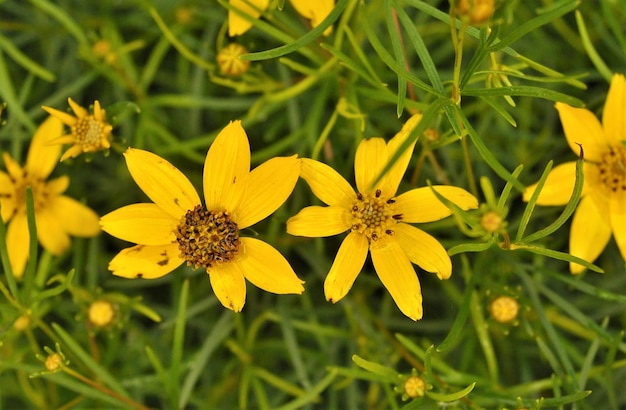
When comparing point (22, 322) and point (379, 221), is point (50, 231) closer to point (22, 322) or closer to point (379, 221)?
point (22, 322)

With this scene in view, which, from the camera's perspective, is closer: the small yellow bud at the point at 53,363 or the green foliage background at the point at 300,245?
the small yellow bud at the point at 53,363

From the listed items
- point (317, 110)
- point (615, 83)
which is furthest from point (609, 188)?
point (317, 110)

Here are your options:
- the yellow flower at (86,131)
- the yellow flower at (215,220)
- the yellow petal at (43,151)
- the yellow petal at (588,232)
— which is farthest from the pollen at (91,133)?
the yellow petal at (588,232)

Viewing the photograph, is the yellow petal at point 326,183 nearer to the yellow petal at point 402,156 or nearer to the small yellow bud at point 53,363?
the yellow petal at point 402,156

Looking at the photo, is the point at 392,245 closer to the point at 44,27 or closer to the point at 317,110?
the point at 317,110

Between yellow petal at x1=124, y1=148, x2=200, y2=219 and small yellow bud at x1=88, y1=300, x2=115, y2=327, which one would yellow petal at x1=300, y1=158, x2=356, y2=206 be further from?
small yellow bud at x1=88, y1=300, x2=115, y2=327

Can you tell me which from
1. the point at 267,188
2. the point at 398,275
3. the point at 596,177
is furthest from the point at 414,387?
the point at 596,177

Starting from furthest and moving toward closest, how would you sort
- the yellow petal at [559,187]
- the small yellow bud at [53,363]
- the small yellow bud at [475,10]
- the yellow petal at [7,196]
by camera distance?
the yellow petal at [7,196], the yellow petal at [559,187], the small yellow bud at [53,363], the small yellow bud at [475,10]
